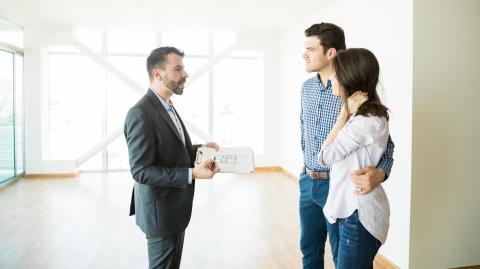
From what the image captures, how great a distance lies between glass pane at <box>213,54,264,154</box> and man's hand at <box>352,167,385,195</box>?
666 cm

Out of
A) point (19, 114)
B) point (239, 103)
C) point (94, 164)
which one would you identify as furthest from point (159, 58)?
point (94, 164)

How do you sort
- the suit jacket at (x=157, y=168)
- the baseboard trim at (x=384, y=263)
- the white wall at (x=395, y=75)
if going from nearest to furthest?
1. the suit jacket at (x=157, y=168)
2. the white wall at (x=395, y=75)
3. the baseboard trim at (x=384, y=263)

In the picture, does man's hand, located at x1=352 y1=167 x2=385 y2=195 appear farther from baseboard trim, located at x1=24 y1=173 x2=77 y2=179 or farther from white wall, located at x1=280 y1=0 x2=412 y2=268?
baseboard trim, located at x1=24 y1=173 x2=77 y2=179

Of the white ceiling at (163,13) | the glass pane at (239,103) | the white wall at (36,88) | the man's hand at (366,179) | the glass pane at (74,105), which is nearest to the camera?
the man's hand at (366,179)

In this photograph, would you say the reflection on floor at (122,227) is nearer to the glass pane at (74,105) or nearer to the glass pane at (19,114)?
the glass pane at (19,114)

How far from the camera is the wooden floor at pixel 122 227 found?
3.29 metres

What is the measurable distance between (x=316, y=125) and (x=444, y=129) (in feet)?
4.71

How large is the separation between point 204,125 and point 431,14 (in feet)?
19.0

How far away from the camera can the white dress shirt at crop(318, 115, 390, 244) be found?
137 centimetres

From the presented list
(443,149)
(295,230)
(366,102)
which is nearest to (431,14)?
(443,149)

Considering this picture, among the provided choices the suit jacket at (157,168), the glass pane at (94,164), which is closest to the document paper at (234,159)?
the suit jacket at (157,168)

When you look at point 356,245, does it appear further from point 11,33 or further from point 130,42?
point 130,42

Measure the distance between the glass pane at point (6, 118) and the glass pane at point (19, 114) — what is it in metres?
0.18

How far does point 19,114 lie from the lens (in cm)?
682
